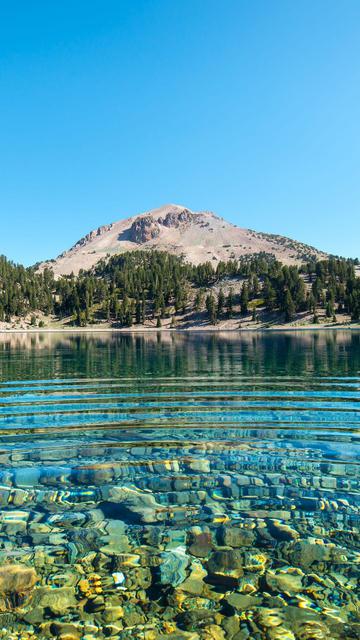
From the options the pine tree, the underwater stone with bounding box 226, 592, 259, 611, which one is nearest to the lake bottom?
the underwater stone with bounding box 226, 592, 259, 611

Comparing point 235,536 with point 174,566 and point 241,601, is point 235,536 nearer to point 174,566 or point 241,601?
point 174,566

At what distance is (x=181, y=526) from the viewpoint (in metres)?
9.54

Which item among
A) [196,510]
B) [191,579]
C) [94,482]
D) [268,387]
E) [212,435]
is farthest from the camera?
[268,387]

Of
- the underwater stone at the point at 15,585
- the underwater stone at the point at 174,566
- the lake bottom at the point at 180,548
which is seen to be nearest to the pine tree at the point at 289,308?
the lake bottom at the point at 180,548

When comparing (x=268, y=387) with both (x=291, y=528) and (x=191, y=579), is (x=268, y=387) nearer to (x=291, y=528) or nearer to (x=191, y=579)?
(x=291, y=528)

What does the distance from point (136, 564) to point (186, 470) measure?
17.2 feet

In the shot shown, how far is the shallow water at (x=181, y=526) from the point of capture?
6771 millimetres

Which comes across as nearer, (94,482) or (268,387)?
(94,482)

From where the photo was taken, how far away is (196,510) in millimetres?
10336

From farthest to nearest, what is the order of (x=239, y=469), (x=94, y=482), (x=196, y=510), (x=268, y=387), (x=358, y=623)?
1. (x=268, y=387)
2. (x=239, y=469)
3. (x=94, y=482)
4. (x=196, y=510)
5. (x=358, y=623)

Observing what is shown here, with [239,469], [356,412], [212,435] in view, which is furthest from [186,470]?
[356,412]

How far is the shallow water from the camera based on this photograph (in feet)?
22.2

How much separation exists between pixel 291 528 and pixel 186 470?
15.0ft

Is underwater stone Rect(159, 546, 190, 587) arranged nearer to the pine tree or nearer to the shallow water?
the shallow water
